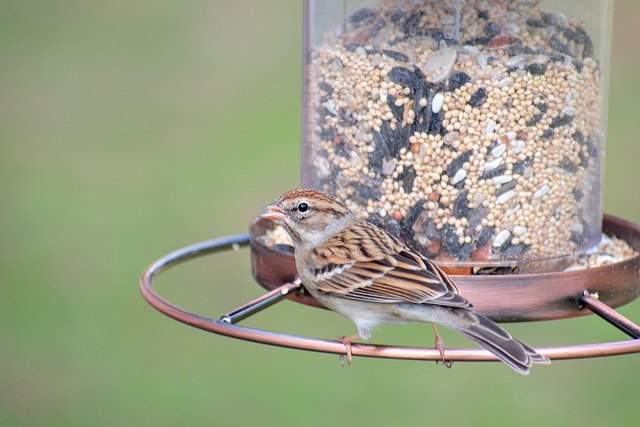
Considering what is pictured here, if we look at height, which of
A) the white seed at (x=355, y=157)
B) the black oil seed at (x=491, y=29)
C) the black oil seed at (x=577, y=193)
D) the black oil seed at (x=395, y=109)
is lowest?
the black oil seed at (x=577, y=193)

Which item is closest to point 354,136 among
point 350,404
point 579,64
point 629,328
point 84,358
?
point 579,64

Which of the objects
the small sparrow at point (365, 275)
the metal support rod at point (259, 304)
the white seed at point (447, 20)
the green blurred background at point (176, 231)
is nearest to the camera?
the metal support rod at point (259, 304)

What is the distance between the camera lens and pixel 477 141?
412 centimetres

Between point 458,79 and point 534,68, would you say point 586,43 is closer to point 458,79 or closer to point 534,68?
point 534,68

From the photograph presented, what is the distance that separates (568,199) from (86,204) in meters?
5.81

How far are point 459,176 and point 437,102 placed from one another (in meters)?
0.30

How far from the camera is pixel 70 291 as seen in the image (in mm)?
8133

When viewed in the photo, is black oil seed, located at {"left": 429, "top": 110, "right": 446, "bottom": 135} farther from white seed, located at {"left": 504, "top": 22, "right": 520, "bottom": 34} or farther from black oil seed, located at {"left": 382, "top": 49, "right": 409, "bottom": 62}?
white seed, located at {"left": 504, "top": 22, "right": 520, "bottom": 34}

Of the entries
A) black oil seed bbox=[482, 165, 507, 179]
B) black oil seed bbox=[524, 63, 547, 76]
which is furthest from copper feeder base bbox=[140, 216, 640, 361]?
black oil seed bbox=[524, 63, 547, 76]

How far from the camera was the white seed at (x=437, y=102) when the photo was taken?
13.4 ft

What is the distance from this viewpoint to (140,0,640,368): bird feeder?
402 centimetres

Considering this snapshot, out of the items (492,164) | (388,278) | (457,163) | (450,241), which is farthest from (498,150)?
(388,278)

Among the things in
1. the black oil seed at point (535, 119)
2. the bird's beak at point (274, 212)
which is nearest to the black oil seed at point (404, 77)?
the black oil seed at point (535, 119)

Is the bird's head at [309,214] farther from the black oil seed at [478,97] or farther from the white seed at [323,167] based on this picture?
the black oil seed at [478,97]
